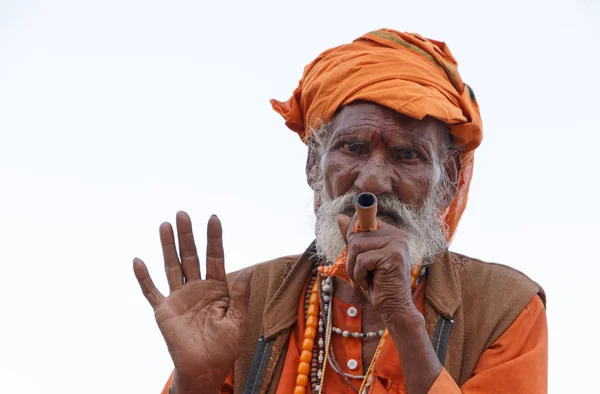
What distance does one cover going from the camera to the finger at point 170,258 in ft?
12.7

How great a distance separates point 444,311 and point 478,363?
0.26 meters

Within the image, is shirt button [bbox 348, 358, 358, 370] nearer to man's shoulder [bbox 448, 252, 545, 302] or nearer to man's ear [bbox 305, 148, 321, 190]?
man's shoulder [bbox 448, 252, 545, 302]

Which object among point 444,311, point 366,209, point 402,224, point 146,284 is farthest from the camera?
point 402,224

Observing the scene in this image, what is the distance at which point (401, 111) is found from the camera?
4.21m

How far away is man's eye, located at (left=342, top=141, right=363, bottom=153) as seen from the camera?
427 cm

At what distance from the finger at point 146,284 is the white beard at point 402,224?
0.84 metres

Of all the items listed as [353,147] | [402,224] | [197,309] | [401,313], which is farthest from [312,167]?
[401,313]

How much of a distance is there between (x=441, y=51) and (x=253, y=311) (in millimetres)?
1570

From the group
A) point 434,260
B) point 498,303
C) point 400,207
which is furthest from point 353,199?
point 498,303

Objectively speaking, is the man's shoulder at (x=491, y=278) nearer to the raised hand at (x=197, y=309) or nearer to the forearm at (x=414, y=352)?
the forearm at (x=414, y=352)

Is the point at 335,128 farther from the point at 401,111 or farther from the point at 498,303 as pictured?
the point at 498,303

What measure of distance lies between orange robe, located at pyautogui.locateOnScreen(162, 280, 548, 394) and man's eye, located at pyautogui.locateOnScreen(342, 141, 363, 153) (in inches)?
26.1

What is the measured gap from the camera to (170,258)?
388cm

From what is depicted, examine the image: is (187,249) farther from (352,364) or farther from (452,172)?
(452,172)
